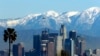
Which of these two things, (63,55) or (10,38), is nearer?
→ (63,55)

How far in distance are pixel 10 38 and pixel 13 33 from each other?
993 millimetres

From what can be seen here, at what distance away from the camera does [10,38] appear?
76625mm

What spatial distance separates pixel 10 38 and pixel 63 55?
58.2 ft

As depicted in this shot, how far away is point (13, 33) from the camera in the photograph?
253 ft

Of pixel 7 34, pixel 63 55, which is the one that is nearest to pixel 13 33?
pixel 7 34

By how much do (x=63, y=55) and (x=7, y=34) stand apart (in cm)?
1823

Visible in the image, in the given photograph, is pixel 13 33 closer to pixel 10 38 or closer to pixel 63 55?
pixel 10 38

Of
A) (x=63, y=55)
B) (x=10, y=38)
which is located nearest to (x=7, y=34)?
(x=10, y=38)

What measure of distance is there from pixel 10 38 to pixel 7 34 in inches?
31.7

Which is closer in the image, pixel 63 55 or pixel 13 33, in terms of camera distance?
pixel 63 55

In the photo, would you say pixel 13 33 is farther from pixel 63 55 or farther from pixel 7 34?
pixel 63 55

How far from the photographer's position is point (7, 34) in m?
76.9

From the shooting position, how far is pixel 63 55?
60.7 m

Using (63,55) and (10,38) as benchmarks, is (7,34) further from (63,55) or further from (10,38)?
(63,55)
